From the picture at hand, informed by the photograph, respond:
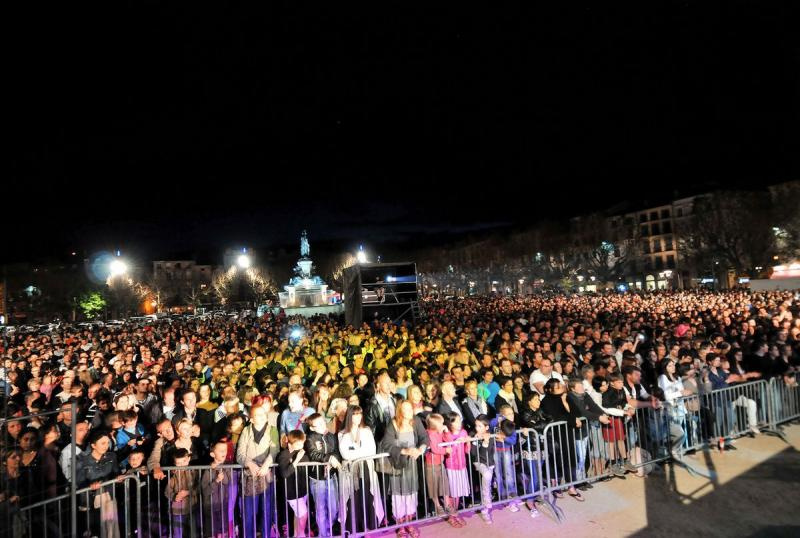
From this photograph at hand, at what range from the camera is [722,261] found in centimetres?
5072

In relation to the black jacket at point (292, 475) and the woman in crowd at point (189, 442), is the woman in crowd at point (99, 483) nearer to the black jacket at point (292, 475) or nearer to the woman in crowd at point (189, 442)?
the woman in crowd at point (189, 442)

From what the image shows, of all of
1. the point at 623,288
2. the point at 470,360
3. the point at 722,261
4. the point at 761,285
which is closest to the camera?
the point at 470,360

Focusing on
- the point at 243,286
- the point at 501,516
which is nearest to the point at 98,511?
the point at 501,516

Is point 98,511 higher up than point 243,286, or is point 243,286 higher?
point 243,286

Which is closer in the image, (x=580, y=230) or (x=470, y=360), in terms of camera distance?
(x=470, y=360)

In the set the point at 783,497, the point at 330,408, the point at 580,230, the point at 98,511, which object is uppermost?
the point at 580,230

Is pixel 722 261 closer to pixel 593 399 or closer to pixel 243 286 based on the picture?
pixel 593 399

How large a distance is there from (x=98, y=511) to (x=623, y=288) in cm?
6878

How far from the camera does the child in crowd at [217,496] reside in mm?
4941

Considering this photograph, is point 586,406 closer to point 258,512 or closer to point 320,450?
point 320,450

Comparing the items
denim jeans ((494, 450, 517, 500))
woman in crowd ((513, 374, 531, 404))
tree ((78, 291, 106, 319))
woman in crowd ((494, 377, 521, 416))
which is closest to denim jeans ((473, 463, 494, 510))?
denim jeans ((494, 450, 517, 500))

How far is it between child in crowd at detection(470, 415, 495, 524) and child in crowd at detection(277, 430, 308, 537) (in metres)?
2.03

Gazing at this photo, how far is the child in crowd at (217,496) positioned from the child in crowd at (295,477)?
0.61 metres

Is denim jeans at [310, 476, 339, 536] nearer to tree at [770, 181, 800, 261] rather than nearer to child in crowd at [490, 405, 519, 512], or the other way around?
child in crowd at [490, 405, 519, 512]
